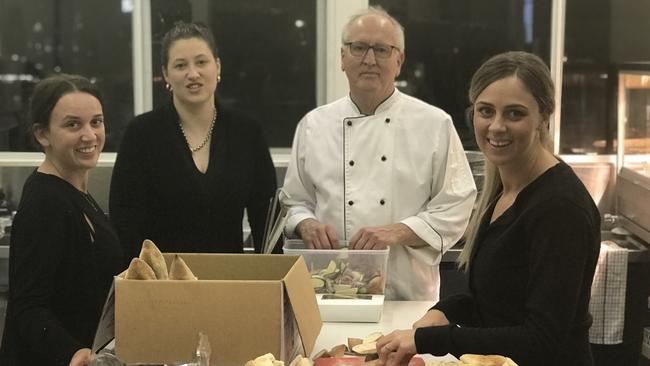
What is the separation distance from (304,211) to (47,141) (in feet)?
2.82

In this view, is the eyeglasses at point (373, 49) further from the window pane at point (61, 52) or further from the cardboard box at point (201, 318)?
the window pane at point (61, 52)

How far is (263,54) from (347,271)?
2258 millimetres

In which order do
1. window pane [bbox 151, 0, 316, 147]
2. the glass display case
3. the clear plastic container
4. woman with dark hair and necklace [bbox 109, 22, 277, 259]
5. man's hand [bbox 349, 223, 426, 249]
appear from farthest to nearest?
window pane [bbox 151, 0, 316, 147] → the glass display case → woman with dark hair and necklace [bbox 109, 22, 277, 259] → man's hand [bbox 349, 223, 426, 249] → the clear plastic container

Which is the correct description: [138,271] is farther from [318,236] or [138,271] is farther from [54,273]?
[318,236]

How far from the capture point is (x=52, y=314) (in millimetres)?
1676

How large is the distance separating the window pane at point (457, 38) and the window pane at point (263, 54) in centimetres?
46

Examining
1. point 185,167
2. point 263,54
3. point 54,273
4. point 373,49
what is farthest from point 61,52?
point 54,273

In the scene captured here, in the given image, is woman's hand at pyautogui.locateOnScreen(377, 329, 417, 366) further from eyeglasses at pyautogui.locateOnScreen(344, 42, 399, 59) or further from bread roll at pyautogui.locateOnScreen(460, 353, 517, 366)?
eyeglasses at pyautogui.locateOnScreen(344, 42, 399, 59)

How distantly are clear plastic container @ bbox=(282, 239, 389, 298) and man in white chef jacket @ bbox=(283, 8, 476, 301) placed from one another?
0.66 ft

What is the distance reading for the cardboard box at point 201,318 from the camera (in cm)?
152

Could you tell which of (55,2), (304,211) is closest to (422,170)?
(304,211)

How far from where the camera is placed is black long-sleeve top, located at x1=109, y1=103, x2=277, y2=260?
8.10 ft

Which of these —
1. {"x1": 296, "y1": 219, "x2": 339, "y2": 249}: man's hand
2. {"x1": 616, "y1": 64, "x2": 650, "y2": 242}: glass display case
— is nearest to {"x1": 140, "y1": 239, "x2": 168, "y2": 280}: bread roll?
{"x1": 296, "y1": 219, "x2": 339, "y2": 249}: man's hand

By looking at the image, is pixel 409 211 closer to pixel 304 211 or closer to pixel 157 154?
pixel 304 211
